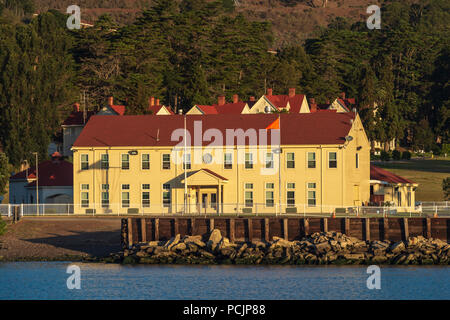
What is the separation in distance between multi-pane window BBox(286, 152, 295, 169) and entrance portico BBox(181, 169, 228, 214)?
4.75 metres

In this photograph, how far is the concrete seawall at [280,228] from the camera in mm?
66688

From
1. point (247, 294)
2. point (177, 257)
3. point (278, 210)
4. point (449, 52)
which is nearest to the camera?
point (247, 294)

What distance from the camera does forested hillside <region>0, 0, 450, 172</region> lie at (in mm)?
117188

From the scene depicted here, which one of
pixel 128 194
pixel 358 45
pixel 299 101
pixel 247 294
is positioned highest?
pixel 358 45

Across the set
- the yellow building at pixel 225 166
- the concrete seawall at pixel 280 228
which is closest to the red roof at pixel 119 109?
the yellow building at pixel 225 166

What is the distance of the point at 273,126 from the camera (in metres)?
79.5

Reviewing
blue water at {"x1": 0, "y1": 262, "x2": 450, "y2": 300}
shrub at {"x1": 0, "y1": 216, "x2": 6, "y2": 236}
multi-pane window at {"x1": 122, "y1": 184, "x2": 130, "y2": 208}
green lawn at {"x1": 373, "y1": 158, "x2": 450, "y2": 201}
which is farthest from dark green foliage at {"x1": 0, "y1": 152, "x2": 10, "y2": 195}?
green lawn at {"x1": 373, "y1": 158, "x2": 450, "y2": 201}

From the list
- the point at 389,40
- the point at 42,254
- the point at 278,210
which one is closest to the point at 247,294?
the point at 42,254

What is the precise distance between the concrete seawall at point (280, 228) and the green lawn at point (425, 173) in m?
31.4

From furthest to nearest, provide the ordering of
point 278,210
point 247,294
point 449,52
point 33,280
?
1. point 449,52
2. point 278,210
3. point 33,280
4. point 247,294

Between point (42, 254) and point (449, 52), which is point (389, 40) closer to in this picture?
point (449, 52)

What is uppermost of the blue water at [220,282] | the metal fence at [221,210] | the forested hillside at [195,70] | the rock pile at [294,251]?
the forested hillside at [195,70]

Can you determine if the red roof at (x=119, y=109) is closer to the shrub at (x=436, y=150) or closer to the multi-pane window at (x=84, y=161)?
the multi-pane window at (x=84, y=161)

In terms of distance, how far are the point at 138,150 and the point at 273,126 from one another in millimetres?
10996
